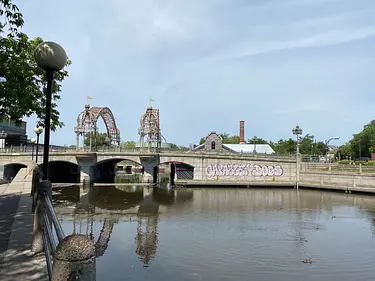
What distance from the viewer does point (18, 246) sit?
7004mm

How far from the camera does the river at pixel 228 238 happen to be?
44.2 ft

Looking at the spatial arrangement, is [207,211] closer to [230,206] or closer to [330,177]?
[230,206]

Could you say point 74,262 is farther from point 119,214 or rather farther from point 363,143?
point 363,143

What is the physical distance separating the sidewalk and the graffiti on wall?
4280 centimetres

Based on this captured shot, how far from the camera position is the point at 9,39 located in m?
10.1

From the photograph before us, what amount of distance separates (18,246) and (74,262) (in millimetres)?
4503

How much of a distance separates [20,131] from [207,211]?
73.1 meters

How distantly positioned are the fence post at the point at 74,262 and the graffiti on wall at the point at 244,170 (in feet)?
166

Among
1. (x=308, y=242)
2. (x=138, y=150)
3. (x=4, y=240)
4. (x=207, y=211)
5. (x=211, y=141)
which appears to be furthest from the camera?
(x=211, y=141)

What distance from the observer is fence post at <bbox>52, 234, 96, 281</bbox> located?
343 centimetres

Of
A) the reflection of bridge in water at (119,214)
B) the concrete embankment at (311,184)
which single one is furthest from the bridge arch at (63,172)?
the reflection of bridge in water at (119,214)

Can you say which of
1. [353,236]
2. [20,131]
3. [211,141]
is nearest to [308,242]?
[353,236]

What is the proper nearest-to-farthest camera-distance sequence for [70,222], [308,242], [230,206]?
1. [308,242]
2. [70,222]
3. [230,206]

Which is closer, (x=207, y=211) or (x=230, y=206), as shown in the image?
(x=207, y=211)
